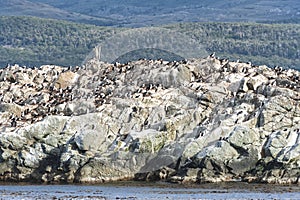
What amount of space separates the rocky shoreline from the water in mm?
2050

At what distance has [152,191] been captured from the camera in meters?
63.8

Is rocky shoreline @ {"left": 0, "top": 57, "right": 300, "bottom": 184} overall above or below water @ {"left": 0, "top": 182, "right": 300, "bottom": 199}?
above

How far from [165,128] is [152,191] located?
32.1ft

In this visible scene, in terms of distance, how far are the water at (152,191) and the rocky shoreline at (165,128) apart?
6.73 feet

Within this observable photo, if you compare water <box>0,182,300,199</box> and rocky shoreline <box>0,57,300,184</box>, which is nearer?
water <box>0,182,300,199</box>

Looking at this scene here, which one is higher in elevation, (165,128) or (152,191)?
(165,128)

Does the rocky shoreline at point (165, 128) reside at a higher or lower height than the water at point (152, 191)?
higher

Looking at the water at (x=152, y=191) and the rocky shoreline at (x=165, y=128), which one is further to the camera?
the rocky shoreline at (x=165, y=128)

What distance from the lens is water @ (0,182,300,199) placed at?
2345 inches

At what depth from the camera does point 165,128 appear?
2872 inches

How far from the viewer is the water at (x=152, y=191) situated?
59.6 m

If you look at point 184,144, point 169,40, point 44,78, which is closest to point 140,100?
point 184,144

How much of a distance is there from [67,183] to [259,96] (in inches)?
535

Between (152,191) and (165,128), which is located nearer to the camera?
(152,191)
